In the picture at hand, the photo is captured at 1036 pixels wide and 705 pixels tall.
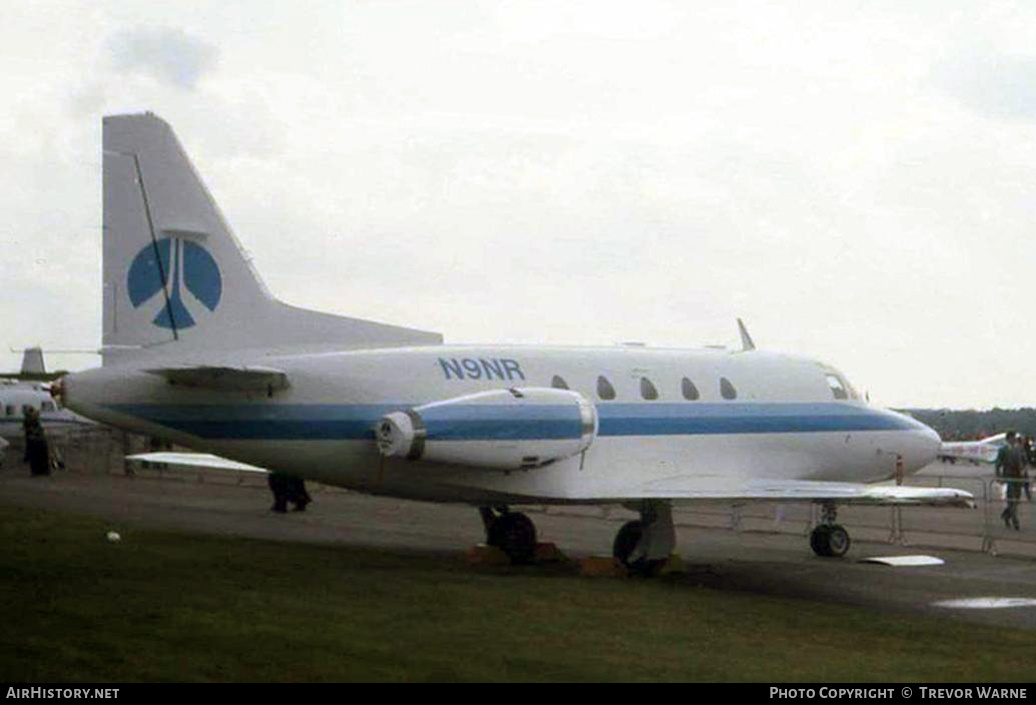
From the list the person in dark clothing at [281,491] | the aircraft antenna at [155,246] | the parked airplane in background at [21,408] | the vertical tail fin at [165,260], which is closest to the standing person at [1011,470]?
the person in dark clothing at [281,491]

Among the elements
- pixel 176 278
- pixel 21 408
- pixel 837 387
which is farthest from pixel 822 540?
pixel 21 408

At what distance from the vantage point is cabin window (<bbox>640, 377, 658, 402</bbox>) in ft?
75.9

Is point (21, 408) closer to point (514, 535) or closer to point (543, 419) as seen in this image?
point (514, 535)

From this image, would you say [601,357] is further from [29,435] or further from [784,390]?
[29,435]

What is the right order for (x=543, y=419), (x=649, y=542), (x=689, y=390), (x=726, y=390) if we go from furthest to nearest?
1. (x=726, y=390)
2. (x=689, y=390)
3. (x=649, y=542)
4. (x=543, y=419)

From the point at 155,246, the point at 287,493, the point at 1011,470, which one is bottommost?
the point at 287,493

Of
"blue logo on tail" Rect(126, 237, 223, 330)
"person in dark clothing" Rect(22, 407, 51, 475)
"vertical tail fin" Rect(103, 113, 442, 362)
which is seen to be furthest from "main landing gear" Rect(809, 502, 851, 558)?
"person in dark clothing" Rect(22, 407, 51, 475)

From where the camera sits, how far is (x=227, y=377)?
18.8 metres

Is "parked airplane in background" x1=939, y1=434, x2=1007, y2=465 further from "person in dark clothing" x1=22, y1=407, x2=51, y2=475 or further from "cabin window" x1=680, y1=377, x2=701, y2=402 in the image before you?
"cabin window" x1=680, y1=377, x2=701, y2=402

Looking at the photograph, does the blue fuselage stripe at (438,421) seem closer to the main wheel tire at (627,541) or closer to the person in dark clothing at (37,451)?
the main wheel tire at (627,541)

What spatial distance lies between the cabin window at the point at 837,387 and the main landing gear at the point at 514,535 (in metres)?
6.14

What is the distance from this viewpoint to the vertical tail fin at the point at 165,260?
→ 19531 mm
